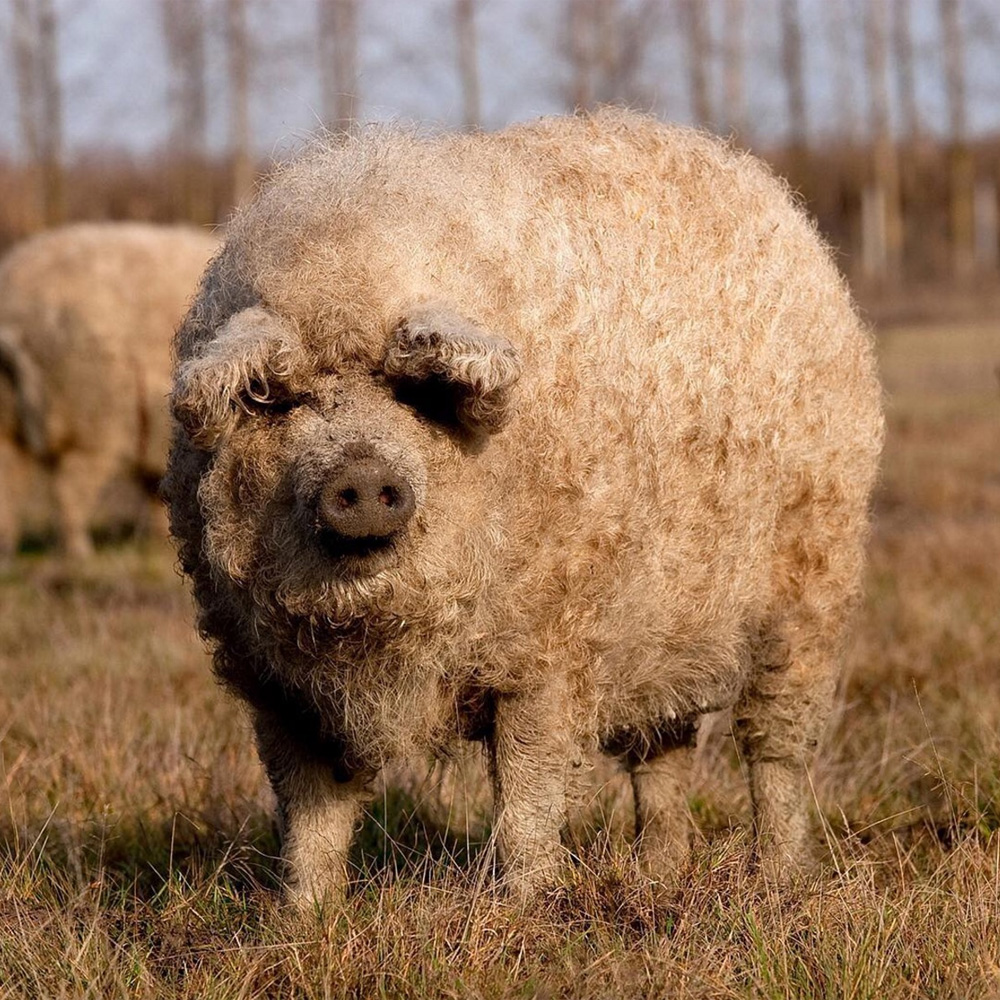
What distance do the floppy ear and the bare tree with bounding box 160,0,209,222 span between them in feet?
61.1

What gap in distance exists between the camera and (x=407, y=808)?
4.26 m

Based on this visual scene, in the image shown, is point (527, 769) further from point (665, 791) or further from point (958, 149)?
point (958, 149)

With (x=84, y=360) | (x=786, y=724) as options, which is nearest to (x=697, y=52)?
(x=84, y=360)

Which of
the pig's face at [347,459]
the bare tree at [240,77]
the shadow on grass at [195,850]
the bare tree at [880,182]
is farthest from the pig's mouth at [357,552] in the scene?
the bare tree at [880,182]

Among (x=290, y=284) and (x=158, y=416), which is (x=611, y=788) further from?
(x=158, y=416)

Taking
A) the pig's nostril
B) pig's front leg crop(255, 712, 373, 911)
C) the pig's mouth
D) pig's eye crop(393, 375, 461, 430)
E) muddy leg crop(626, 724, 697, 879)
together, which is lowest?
muddy leg crop(626, 724, 697, 879)

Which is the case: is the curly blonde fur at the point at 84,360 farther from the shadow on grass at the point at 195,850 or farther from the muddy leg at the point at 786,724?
the muddy leg at the point at 786,724

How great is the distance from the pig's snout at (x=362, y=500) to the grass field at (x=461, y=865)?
2.78ft

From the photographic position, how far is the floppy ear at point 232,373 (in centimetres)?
280

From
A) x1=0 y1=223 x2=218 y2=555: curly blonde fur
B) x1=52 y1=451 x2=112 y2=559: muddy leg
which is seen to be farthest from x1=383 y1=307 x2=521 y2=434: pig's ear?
x1=52 y1=451 x2=112 y2=559: muddy leg

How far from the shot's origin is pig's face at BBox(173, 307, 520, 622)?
2803 mm

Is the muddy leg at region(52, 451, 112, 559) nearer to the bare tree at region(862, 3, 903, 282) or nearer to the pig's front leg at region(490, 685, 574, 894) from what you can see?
the pig's front leg at region(490, 685, 574, 894)

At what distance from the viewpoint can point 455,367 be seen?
2783mm

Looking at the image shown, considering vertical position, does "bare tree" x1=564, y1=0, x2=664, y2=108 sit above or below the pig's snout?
above
